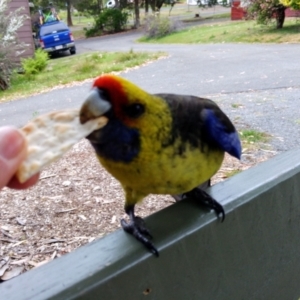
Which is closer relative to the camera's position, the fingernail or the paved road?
the fingernail

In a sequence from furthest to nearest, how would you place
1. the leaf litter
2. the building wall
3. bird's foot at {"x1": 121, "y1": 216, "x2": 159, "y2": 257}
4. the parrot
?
the building wall → the leaf litter → bird's foot at {"x1": 121, "y1": 216, "x2": 159, "y2": 257} → the parrot

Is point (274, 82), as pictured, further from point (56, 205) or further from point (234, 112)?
point (56, 205)

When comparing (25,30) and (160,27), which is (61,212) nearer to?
(25,30)

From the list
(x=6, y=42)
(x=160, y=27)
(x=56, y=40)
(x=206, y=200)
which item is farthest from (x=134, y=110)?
(x=160, y=27)

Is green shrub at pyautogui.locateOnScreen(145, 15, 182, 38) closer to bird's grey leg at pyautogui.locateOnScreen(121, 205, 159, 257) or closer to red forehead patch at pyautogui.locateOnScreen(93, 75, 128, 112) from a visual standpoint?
bird's grey leg at pyautogui.locateOnScreen(121, 205, 159, 257)

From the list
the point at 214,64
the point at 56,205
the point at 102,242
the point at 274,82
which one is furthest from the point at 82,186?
the point at 214,64

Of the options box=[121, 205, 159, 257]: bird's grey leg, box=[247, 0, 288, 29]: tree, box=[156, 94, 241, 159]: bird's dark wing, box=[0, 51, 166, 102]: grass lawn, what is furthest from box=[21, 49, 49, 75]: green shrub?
box=[121, 205, 159, 257]: bird's grey leg
